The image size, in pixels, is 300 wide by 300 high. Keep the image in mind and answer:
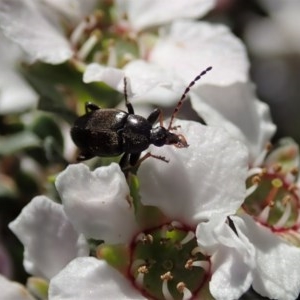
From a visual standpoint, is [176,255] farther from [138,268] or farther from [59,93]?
[59,93]

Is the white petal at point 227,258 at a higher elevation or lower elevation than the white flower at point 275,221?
higher

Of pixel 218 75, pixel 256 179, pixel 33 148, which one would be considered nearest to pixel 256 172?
pixel 256 179

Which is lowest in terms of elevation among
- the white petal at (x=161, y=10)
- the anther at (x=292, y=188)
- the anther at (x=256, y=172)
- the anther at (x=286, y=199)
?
the anther at (x=292, y=188)

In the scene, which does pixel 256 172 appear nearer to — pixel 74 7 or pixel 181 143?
pixel 181 143

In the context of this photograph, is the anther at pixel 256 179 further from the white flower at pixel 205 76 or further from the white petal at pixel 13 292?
the white petal at pixel 13 292

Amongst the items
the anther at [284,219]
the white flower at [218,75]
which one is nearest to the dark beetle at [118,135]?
the white flower at [218,75]

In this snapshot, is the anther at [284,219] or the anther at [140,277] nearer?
the anther at [140,277]
